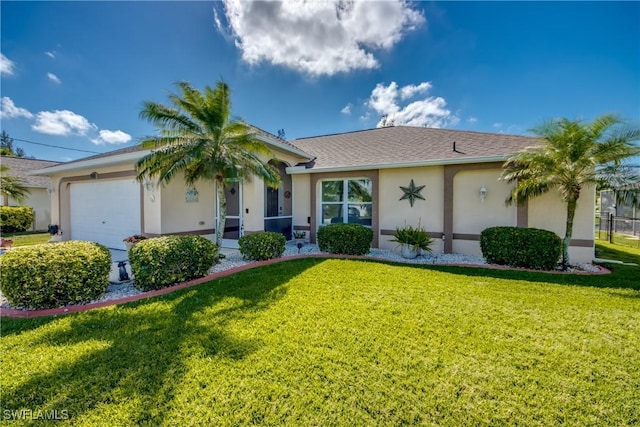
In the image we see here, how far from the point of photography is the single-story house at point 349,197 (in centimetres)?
963

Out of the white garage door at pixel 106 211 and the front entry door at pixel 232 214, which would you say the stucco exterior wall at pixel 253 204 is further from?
the white garage door at pixel 106 211

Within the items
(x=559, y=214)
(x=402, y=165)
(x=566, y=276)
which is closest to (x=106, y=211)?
(x=402, y=165)

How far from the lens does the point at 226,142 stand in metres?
8.32

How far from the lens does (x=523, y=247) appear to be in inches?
317

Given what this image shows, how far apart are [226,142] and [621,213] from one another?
24.4 m

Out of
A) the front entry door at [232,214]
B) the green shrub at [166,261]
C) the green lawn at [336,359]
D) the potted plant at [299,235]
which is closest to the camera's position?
the green lawn at [336,359]

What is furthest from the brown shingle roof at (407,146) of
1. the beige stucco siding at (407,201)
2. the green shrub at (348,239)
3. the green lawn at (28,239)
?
the green lawn at (28,239)

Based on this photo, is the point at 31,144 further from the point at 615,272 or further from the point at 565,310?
the point at 615,272

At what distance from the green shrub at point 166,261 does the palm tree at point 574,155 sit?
10.4m

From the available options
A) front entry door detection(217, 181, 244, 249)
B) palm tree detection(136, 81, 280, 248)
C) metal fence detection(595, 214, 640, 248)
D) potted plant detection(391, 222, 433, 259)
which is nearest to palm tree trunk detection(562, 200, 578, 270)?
potted plant detection(391, 222, 433, 259)

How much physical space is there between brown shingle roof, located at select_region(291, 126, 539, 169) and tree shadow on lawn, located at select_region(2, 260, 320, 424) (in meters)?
7.85

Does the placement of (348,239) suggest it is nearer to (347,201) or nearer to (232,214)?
(347,201)

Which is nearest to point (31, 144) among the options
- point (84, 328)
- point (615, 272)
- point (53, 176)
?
point (53, 176)

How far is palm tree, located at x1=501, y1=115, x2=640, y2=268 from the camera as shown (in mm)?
7305
